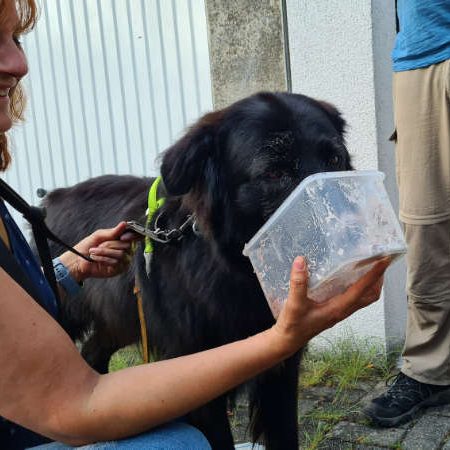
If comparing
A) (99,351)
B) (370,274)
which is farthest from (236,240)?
(99,351)

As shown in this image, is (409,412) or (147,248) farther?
(409,412)

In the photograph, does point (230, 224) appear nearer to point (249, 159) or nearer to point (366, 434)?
point (249, 159)

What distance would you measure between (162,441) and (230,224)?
2.48 ft

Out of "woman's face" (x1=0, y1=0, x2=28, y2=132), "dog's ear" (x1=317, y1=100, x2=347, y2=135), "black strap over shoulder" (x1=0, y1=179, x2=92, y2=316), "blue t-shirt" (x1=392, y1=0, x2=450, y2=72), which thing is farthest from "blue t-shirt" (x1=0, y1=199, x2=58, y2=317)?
"blue t-shirt" (x1=392, y1=0, x2=450, y2=72)

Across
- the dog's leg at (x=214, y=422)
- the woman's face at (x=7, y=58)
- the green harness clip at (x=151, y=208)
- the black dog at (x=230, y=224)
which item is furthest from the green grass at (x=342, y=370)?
the woman's face at (x=7, y=58)

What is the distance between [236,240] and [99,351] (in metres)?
1.55

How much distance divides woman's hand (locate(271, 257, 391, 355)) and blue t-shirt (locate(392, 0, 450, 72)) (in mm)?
1489

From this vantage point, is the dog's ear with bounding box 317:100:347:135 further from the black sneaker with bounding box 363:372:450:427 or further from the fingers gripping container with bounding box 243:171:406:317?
the black sneaker with bounding box 363:372:450:427

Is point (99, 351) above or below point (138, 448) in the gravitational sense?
below

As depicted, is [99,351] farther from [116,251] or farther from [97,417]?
[97,417]

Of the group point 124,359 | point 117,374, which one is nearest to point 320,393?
point 124,359

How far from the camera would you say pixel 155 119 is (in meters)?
3.69

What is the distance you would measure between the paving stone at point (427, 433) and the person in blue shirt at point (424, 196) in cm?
6

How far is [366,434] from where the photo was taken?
236cm
